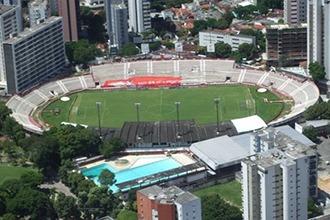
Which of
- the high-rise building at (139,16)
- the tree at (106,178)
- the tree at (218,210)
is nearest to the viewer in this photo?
the tree at (218,210)

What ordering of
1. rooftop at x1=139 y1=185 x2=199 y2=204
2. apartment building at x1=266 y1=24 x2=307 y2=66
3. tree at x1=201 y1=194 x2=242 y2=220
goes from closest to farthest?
rooftop at x1=139 y1=185 x2=199 y2=204 < tree at x1=201 y1=194 x2=242 y2=220 < apartment building at x1=266 y1=24 x2=307 y2=66

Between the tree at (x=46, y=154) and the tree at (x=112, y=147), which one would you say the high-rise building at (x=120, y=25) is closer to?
the tree at (x=112, y=147)

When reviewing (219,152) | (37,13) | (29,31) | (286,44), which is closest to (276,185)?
(219,152)

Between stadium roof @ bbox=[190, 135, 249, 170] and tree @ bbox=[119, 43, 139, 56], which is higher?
tree @ bbox=[119, 43, 139, 56]

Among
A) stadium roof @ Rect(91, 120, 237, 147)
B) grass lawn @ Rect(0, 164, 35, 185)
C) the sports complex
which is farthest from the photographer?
stadium roof @ Rect(91, 120, 237, 147)

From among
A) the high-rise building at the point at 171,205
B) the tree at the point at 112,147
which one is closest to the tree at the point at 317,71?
the tree at the point at 112,147

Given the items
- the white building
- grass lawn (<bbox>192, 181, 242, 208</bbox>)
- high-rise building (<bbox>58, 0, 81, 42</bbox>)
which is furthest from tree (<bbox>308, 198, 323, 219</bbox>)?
high-rise building (<bbox>58, 0, 81, 42</bbox>)

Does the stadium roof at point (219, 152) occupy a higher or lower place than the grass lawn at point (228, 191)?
higher

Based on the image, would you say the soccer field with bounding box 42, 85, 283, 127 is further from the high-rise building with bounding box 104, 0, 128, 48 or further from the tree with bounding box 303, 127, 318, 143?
the high-rise building with bounding box 104, 0, 128, 48
